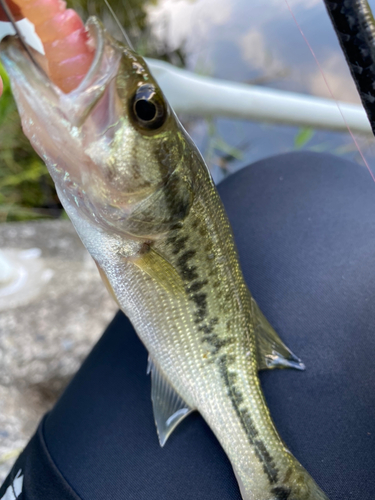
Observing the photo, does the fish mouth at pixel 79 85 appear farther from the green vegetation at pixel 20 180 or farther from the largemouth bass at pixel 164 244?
the green vegetation at pixel 20 180

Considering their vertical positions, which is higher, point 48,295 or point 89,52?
point 89,52

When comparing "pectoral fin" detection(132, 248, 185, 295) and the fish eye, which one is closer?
the fish eye

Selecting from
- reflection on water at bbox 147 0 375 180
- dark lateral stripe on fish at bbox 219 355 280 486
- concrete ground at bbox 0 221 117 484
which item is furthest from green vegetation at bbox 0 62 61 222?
dark lateral stripe on fish at bbox 219 355 280 486

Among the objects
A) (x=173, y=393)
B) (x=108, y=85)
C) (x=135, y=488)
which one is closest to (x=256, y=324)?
(x=173, y=393)

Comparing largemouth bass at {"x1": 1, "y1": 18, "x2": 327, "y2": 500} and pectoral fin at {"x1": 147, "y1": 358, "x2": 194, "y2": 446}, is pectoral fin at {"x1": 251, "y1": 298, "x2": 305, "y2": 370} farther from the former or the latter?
pectoral fin at {"x1": 147, "y1": 358, "x2": 194, "y2": 446}

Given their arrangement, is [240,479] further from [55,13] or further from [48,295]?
[48,295]

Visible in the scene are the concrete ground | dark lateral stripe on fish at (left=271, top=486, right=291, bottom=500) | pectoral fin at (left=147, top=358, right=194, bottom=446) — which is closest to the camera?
dark lateral stripe on fish at (left=271, top=486, right=291, bottom=500)

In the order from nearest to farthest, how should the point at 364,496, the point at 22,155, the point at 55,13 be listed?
the point at 55,13 < the point at 364,496 < the point at 22,155

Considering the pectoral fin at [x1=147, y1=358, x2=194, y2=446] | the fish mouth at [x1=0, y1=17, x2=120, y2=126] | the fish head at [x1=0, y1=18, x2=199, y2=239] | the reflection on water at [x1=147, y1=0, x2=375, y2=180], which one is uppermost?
the fish mouth at [x1=0, y1=17, x2=120, y2=126]

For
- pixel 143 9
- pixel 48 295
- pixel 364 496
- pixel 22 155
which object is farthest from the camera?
pixel 143 9
